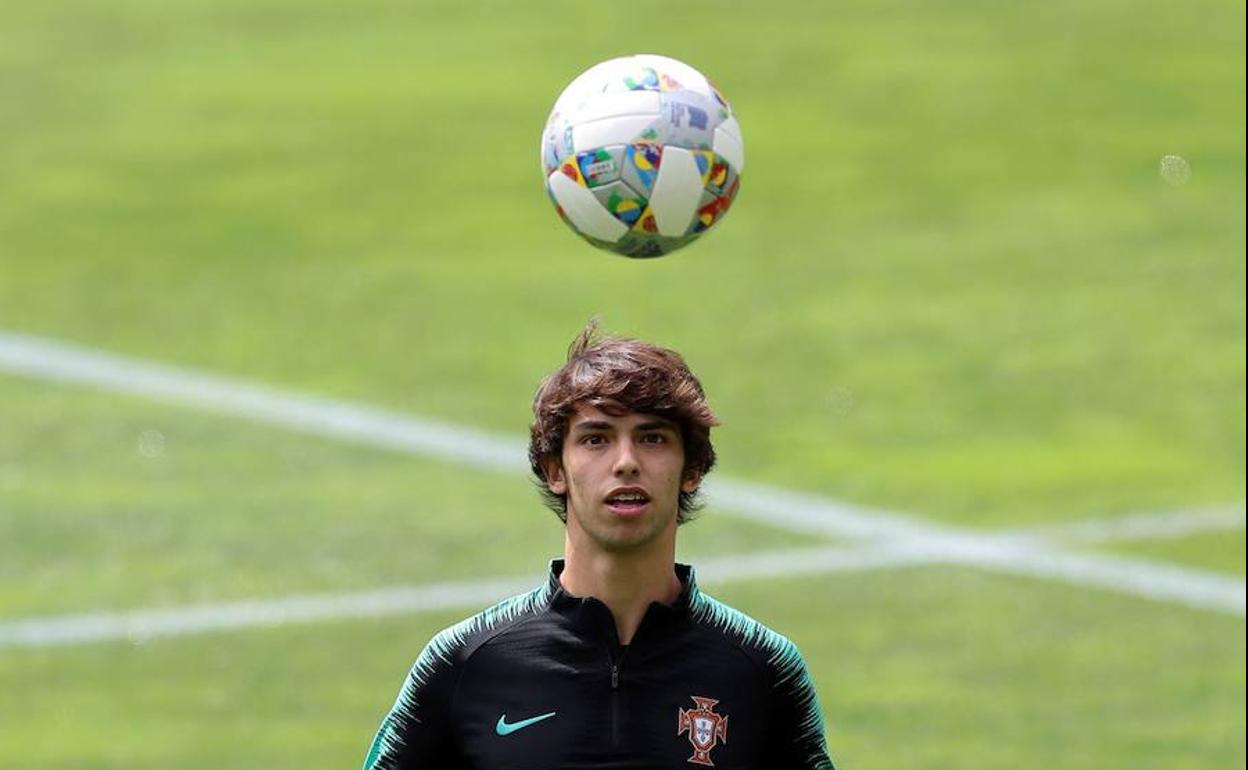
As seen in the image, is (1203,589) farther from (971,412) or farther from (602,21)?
(602,21)

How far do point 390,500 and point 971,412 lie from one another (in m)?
3.90

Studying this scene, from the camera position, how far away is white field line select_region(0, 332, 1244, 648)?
15211 millimetres

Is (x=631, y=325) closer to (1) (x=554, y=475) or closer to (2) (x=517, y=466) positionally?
(2) (x=517, y=466)

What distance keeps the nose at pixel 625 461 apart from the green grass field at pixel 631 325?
22.1 feet

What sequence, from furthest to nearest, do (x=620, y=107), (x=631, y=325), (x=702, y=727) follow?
(x=631, y=325) → (x=620, y=107) → (x=702, y=727)

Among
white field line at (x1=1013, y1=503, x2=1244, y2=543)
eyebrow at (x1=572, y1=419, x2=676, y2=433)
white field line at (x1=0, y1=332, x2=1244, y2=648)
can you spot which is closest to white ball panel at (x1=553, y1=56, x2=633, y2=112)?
eyebrow at (x1=572, y1=419, x2=676, y2=433)

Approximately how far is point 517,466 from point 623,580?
34.3 feet

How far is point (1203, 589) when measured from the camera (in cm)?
1501

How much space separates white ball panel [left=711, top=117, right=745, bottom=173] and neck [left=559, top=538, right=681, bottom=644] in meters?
3.06

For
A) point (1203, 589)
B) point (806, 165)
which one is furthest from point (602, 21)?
point (1203, 589)

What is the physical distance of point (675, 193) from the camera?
9.18m

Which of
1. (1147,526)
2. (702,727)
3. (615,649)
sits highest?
(1147,526)

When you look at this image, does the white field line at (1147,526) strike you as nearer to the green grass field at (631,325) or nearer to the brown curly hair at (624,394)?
the green grass field at (631,325)

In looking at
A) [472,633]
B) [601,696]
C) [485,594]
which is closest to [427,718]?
[472,633]
